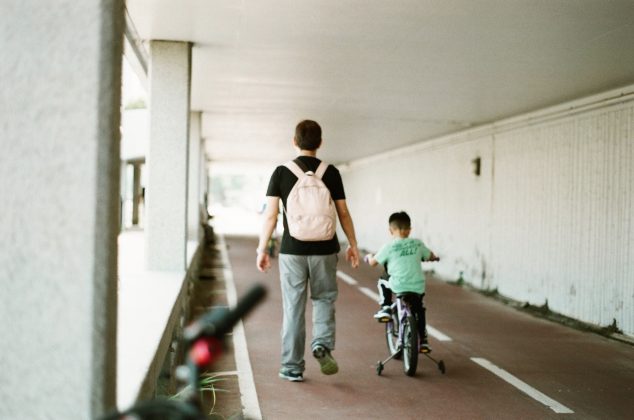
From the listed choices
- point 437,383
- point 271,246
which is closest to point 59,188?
A: point 437,383

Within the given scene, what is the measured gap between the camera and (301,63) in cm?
1012

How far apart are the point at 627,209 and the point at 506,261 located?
453 centimetres

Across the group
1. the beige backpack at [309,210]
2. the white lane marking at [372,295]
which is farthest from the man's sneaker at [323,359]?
the white lane marking at [372,295]

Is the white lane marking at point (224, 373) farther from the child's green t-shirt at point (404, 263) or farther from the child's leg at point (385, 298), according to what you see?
the child's green t-shirt at point (404, 263)

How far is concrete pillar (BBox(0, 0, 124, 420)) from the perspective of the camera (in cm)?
264

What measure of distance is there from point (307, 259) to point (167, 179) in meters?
4.25

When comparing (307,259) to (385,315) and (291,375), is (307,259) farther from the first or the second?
(385,315)

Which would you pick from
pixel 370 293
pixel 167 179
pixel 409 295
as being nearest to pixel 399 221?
pixel 409 295

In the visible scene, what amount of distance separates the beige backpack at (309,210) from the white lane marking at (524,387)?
250 cm

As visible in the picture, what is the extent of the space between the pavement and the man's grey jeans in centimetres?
57

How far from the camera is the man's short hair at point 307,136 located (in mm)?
6465

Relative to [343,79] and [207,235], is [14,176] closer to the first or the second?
[343,79]

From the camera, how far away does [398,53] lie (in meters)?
9.10

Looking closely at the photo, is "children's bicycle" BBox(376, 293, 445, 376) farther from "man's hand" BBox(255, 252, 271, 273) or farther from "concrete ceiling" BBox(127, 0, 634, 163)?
"concrete ceiling" BBox(127, 0, 634, 163)
